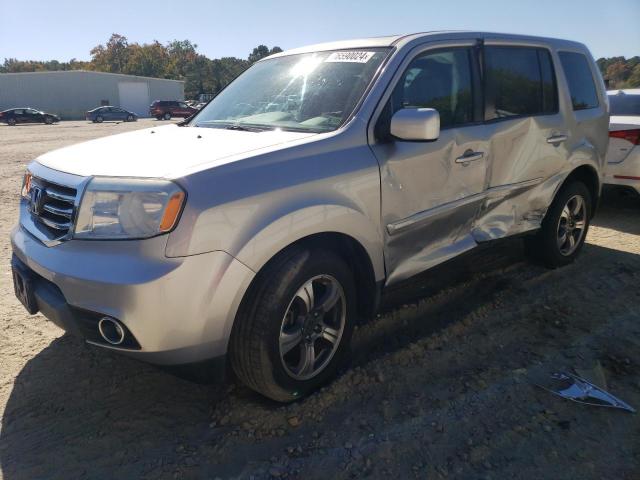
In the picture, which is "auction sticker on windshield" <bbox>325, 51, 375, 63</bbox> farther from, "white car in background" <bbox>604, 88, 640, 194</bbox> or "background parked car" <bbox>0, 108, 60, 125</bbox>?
"background parked car" <bbox>0, 108, 60, 125</bbox>

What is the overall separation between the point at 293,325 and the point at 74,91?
59860 mm

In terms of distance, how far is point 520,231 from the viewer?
13.3 feet

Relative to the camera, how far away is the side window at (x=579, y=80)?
436 cm

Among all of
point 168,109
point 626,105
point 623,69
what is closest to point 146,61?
point 168,109

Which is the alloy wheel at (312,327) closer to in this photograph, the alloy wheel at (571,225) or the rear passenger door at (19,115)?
the alloy wheel at (571,225)

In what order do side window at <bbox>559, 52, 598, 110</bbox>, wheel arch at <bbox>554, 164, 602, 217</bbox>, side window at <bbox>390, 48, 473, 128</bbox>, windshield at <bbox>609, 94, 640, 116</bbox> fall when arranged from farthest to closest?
windshield at <bbox>609, 94, 640, 116</bbox>
wheel arch at <bbox>554, 164, 602, 217</bbox>
side window at <bbox>559, 52, 598, 110</bbox>
side window at <bbox>390, 48, 473, 128</bbox>

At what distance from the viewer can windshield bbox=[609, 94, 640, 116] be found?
6789 millimetres

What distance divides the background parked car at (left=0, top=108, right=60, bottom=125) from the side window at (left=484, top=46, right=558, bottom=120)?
139 ft

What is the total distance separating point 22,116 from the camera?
125 feet

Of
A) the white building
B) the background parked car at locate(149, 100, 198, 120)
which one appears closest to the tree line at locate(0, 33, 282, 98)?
the white building

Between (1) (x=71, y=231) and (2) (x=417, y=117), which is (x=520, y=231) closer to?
(2) (x=417, y=117)

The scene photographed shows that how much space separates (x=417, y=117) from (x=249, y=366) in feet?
5.08

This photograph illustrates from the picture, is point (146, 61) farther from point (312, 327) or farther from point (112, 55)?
point (312, 327)

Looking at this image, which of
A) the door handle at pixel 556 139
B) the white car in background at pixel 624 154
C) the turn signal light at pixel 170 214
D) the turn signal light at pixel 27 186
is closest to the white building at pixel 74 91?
the white car in background at pixel 624 154
